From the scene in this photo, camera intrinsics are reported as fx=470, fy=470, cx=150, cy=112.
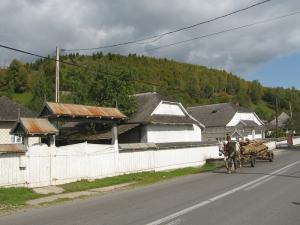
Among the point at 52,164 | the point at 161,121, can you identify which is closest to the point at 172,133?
the point at 161,121

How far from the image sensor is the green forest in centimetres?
3544

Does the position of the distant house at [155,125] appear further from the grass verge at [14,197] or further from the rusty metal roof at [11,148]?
the grass verge at [14,197]

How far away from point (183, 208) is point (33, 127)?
28.2 ft

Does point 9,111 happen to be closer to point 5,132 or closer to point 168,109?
point 5,132

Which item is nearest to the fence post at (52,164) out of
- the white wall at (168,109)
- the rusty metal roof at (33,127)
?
the rusty metal roof at (33,127)

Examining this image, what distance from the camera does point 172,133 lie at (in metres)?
37.4

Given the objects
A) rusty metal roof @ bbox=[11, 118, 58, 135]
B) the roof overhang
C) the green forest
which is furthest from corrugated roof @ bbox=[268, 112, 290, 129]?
rusty metal roof @ bbox=[11, 118, 58, 135]

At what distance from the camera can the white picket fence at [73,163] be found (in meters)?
16.6

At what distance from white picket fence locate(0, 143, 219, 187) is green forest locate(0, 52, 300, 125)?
6.76 metres

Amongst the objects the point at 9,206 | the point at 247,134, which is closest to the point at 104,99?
the point at 9,206

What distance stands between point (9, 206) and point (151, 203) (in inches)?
160

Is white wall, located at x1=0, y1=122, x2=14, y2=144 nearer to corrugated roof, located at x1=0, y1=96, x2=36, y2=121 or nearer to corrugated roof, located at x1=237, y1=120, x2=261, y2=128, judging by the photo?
corrugated roof, located at x1=0, y1=96, x2=36, y2=121

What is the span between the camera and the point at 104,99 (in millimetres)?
35312

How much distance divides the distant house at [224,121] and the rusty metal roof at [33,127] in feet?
141
